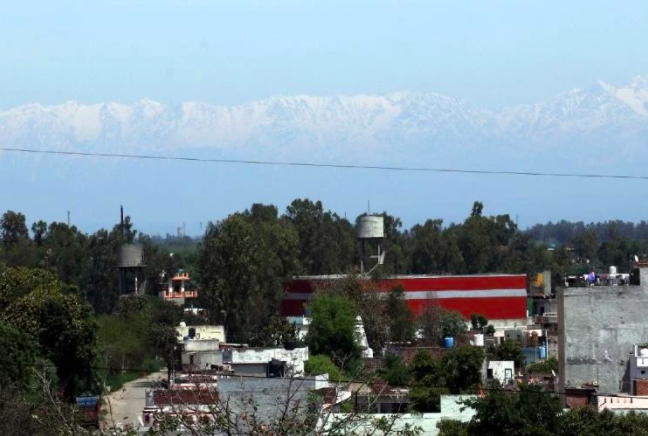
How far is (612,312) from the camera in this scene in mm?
42906

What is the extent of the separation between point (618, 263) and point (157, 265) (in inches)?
1948

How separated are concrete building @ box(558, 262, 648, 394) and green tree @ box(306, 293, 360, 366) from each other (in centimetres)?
2029

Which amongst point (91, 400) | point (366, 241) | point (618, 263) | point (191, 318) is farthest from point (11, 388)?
point (618, 263)

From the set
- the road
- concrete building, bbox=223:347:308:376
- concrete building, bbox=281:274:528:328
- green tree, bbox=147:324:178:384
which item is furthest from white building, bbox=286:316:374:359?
concrete building, bbox=281:274:528:328

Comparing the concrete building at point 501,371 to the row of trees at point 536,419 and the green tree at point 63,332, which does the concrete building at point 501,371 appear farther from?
the row of trees at point 536,419

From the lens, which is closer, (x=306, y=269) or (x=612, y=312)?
(x=612, y=312)

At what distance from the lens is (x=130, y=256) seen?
3809 inches

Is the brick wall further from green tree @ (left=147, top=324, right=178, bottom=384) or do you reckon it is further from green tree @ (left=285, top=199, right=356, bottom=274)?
green tree @ (left=285, top=199, right=356, bottom=274)

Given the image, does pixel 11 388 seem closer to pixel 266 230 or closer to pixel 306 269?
pixel 266 230

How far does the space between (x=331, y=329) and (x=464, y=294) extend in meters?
28.3

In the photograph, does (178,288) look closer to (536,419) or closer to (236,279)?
(236,279)

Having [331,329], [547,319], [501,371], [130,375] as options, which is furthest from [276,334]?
[547,319]

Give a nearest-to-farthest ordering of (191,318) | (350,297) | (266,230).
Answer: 1. (350,297)
2. (191,318)
3. (266,230)

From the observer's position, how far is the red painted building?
89938mm
